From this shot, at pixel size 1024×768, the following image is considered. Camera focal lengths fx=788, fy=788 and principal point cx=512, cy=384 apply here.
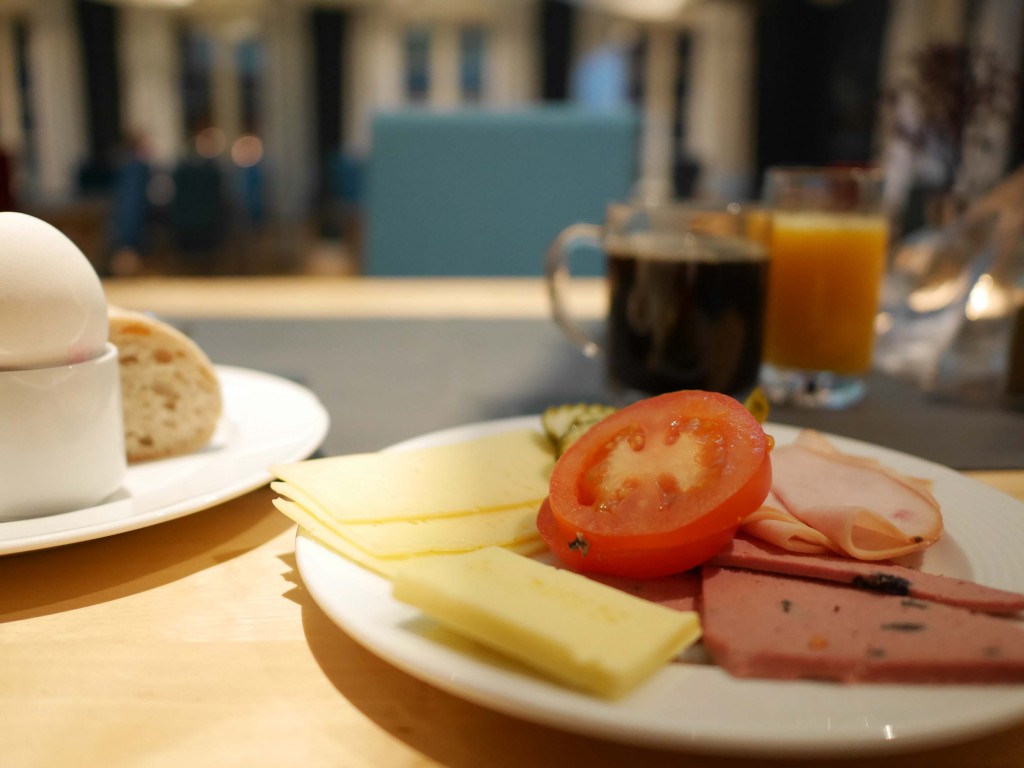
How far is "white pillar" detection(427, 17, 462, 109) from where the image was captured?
1148 cm

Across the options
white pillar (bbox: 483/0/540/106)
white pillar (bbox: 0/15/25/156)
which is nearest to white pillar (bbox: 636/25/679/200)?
white pillar (bbox: 483/0/540/106)

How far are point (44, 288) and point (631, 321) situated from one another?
69cm

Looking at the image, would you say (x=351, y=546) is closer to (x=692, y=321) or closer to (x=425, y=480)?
(x=425, y=480)

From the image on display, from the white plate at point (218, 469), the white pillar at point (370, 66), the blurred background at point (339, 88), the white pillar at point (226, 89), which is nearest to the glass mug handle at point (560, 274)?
the white plate at point (218, 469)

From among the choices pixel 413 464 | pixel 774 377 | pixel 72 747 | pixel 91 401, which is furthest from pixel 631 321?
pixel 72 747

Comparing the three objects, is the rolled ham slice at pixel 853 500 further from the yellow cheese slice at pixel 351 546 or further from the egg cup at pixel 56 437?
the egg cup at pixel 56 437

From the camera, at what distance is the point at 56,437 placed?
609mm

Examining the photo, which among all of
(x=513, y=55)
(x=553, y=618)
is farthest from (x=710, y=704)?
(x=513, y=55)

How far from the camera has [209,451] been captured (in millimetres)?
813

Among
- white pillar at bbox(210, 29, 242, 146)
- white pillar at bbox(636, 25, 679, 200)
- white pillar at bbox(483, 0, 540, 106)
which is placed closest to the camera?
white pillar at bbox(483, 0, 540, 106)

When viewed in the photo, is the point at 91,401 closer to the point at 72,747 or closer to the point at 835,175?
the point at 72,747

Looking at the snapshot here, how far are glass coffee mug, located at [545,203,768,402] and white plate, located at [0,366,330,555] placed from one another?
1.43ft

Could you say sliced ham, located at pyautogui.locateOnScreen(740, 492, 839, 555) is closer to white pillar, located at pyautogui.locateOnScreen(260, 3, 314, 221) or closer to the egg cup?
the egg cup

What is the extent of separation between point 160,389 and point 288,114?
11.8m
